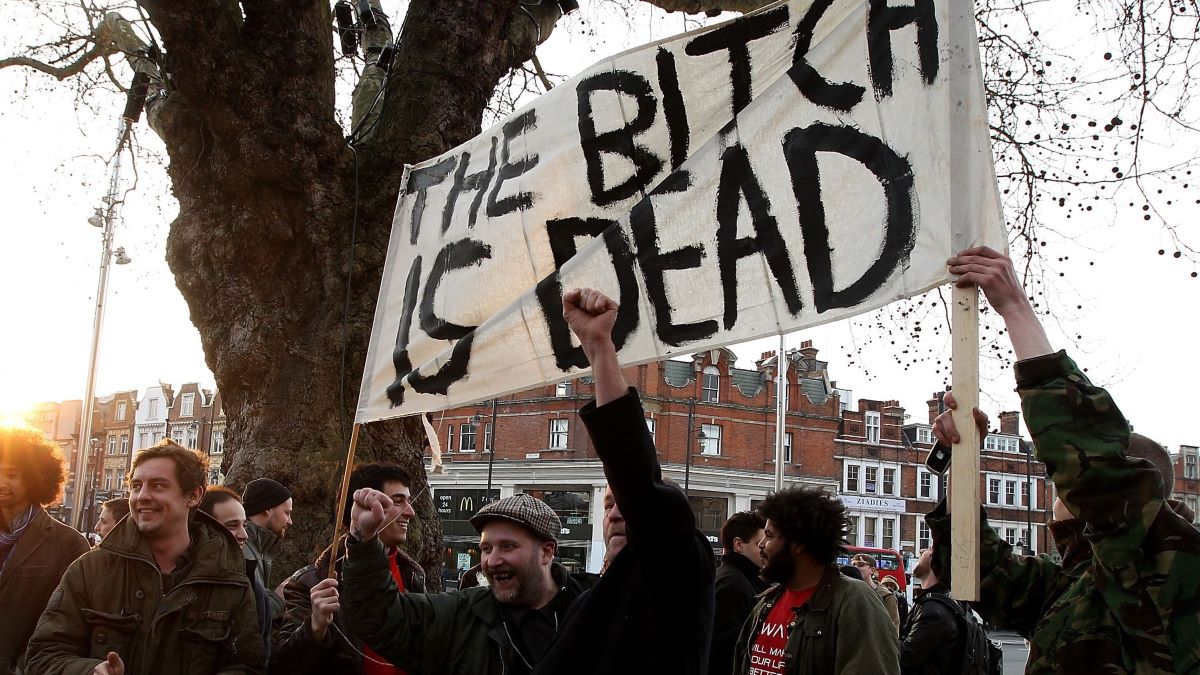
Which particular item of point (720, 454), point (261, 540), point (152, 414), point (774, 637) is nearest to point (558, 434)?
point (720, 454)

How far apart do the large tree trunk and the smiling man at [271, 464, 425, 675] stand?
1654 mm

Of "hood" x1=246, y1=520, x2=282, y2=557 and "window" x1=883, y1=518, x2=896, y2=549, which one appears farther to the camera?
"window" x1=883, y1=518, x2=896, y2=549

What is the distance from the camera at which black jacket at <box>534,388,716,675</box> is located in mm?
2242

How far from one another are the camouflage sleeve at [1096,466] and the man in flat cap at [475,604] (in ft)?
5.01

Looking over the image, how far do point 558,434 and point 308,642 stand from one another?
45028 millimetres

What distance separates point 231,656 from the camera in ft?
11.6

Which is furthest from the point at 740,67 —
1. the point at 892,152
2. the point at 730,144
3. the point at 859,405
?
the point at 859,405

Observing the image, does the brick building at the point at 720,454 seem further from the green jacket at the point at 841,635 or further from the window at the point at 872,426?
the green jacket at the point at 841,635

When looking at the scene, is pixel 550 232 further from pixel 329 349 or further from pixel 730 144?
pixel 329 349

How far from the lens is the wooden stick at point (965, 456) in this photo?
7.99ft

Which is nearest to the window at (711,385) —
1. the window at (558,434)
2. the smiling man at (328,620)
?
the window at (558,434)

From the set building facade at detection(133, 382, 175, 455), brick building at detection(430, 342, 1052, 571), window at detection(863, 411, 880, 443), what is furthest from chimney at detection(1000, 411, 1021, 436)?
building facade at detection(133, 382, 175, 455)

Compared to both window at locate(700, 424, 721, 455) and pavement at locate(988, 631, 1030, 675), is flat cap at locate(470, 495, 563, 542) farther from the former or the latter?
window at locate(700, 424, 721, 455)

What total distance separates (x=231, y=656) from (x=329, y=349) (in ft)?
8.81
